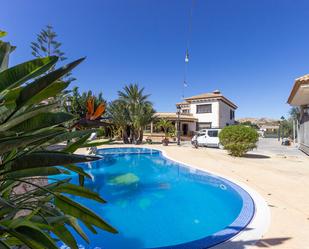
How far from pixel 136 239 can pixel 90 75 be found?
19.4m

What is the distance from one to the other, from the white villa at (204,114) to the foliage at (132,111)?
312 inches

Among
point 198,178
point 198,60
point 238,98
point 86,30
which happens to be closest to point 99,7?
point 86,30

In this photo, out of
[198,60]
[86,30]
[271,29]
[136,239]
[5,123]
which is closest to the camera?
[5,123]

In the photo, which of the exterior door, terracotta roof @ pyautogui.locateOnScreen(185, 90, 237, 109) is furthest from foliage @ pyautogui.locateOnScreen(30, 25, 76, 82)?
terracotta roof @ pyautogui.locateOnScreen(185, 90, 237, 109)

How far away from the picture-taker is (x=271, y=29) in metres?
15.6

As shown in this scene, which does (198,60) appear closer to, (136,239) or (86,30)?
(86,30)

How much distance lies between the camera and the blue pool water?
4403mm

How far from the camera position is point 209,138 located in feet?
68.8

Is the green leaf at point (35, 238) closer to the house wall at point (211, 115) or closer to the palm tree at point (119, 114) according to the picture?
the palm tree at point (119, 114)

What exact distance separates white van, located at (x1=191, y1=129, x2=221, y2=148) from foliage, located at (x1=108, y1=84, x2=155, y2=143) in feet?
17.3

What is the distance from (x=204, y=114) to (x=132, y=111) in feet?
45.5

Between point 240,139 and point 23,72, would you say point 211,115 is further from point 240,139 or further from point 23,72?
point 23,72

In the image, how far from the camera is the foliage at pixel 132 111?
72.5ft

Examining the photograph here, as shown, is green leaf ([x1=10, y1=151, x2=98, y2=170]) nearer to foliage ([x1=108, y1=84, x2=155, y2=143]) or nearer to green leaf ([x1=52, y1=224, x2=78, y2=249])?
green leaf ([x1=52, y1=224, x2=78, y2=249])
